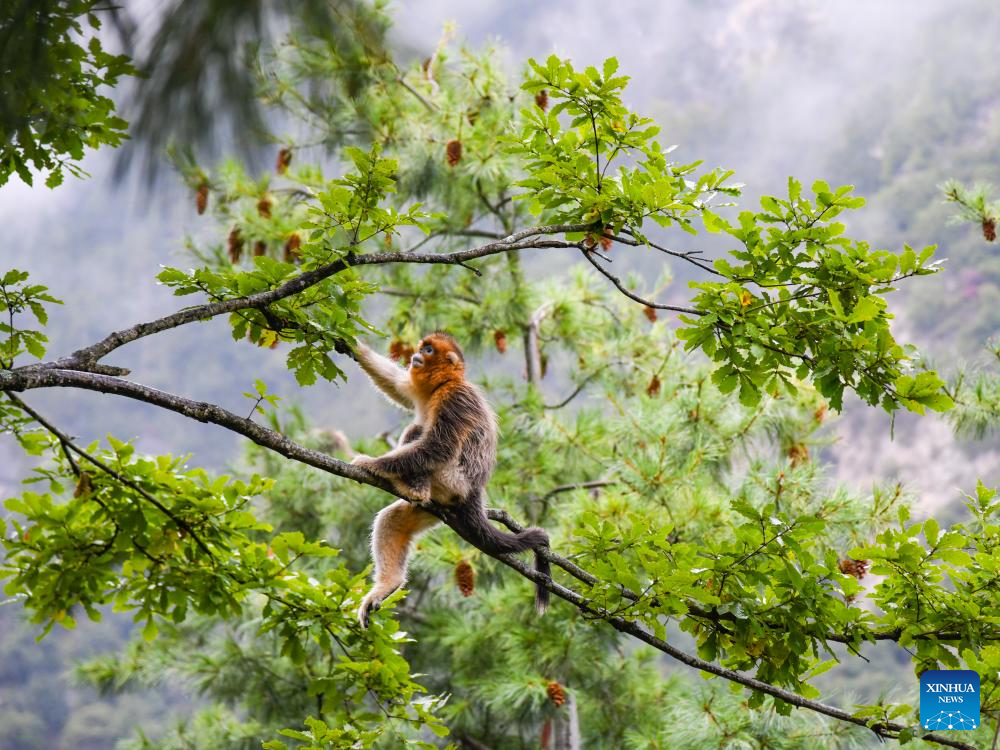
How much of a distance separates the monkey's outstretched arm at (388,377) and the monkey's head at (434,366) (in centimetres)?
8

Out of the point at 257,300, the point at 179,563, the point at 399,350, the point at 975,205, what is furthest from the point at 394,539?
the point at 975,205

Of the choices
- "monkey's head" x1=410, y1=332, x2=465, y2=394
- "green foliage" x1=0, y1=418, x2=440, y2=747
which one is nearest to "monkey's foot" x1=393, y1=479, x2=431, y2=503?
"green foliage" x1=0, y1=418, x2=440, y2=747

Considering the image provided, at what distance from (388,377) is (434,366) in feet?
0.67

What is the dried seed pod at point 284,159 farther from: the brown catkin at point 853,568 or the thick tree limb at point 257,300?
the brown catkin at point 853,568

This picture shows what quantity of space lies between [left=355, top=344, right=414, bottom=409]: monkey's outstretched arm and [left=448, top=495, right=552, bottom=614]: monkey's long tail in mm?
676

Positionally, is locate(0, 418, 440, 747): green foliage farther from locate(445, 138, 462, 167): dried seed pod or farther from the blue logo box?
locate(445, 138, 462, 167): dried seed pod

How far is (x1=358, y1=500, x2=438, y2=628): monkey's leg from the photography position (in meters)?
3.46

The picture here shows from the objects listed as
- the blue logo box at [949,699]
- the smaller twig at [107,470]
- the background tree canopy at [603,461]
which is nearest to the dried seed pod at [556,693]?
the background tree canopy at [603,461]

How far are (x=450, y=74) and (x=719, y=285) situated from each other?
225 inches

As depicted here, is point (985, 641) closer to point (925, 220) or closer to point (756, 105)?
point (925, 220)

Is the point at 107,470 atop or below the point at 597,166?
below

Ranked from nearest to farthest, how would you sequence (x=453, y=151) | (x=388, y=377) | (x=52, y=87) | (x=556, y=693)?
1. (x=52, y=87)
2. (x=388, y=377)
3. (x=556, y=693)
4. (x=453, y=151)

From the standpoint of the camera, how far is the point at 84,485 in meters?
2.80

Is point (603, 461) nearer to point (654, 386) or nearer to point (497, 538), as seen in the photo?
point (654, 386)
